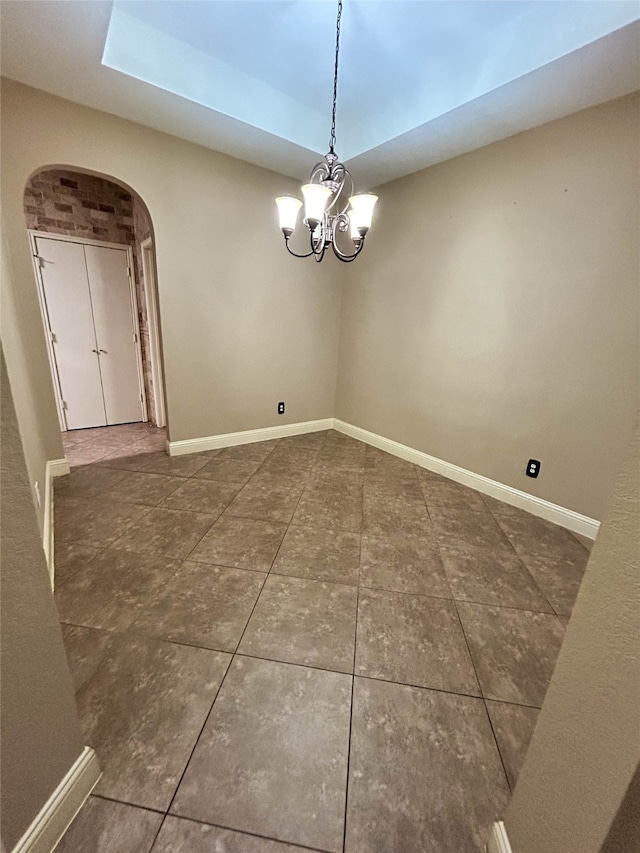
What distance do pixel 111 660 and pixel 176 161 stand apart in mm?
3405

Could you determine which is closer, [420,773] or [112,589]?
[420,773]

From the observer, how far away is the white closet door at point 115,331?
155 inches

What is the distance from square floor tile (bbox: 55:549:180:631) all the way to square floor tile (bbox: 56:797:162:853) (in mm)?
645

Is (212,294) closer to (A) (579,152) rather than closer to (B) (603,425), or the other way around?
(A) (579,152)

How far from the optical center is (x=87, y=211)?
3721mm

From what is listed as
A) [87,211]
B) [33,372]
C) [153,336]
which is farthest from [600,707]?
[87,211]

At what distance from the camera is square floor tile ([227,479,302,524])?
2.47 metres

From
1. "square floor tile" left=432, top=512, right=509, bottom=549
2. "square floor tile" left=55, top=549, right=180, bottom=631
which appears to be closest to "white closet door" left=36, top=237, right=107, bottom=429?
"square floor tile" left=55, top=549, right=180, bottom=631

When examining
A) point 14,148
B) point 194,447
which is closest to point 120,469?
point 194,447

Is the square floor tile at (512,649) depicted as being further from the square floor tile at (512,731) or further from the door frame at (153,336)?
the door frame at (153,336)

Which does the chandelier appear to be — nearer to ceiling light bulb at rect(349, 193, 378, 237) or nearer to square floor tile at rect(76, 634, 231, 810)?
ceiling light bulb at rect(349, 193, 378, 237)

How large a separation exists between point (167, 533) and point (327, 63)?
127 inches

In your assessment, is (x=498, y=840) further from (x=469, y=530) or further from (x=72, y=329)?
(x=72, y=329)

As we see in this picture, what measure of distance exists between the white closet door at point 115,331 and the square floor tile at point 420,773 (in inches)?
166
